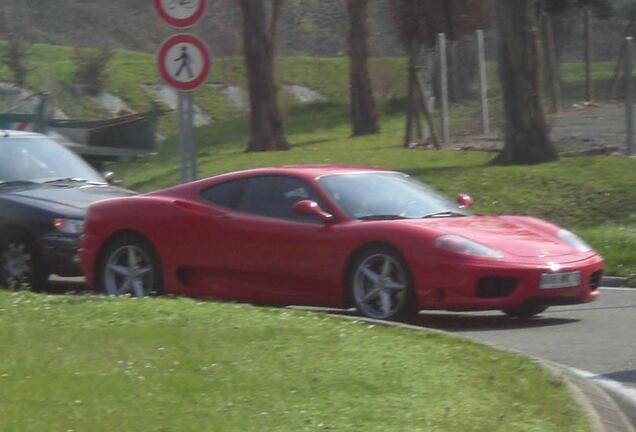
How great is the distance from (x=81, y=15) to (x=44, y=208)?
60.0m

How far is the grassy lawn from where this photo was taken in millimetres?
17703

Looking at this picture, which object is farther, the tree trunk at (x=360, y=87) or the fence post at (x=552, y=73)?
the tree trunk at (x=360, y=87)

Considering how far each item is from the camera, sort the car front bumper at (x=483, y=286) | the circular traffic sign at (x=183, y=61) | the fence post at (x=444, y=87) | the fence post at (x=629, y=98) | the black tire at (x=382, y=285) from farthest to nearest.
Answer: the fence post at (x=444, y=87)
the fence post at (x=629, y=98)
the circular traffic sign at (x=183, y=61)
the black tire at (x=382, y=285)
the car front bumper at (x=483, y=286)

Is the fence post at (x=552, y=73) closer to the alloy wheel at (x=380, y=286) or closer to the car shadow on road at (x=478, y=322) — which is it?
the car shadow on road at (x=478, y=322)

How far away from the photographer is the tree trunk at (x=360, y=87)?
36969 millimetres

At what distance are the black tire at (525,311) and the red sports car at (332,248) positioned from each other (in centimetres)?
2

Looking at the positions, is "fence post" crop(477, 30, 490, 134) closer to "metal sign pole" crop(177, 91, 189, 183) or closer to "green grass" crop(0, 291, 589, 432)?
"metal sign pole" crop(177, 91, 189, 183)

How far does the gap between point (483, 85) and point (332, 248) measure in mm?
15214

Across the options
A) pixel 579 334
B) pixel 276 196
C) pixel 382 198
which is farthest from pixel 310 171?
pixel 579 334

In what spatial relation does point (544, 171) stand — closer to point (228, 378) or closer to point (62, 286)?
point (62, 286)

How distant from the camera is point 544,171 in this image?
2091 centimetres

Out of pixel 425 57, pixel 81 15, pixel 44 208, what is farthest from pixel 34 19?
pixel 44 208

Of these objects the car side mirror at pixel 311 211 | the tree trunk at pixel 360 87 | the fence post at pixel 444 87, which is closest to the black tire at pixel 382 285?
the car side mirror at pixel 311 211

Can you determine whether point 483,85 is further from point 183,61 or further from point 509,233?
point 509,233
